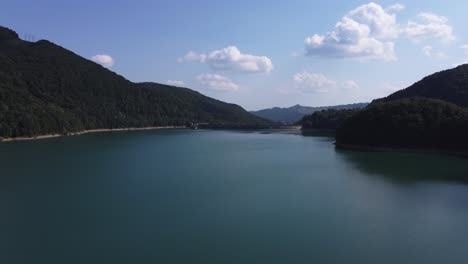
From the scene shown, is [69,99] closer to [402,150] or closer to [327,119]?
[327,119]

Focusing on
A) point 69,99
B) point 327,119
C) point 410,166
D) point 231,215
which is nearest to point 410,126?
point 410,166

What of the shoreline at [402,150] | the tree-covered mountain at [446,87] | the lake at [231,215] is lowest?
the lake at [231,215]

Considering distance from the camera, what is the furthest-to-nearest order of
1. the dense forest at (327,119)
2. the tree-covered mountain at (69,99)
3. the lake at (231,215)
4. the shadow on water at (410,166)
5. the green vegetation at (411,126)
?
the dense forest at (327,119)
the tree-covered mountain at (69,99)
the green vegetation at (411,126)
the shadow on water at (410,166)
the lake at (231,215)

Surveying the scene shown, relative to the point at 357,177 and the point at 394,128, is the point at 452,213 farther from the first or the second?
the point at 394,128

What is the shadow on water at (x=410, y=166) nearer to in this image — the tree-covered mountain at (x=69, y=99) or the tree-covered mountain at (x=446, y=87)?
the tree-covered mountain at (x=446, y=87)

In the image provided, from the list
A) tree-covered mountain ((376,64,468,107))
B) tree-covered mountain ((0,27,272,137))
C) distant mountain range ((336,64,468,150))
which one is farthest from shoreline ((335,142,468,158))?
tree-covered mountain ((0,27,272,137))

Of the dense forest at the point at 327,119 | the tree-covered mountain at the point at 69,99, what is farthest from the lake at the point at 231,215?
the dense forest at the point at 327,119

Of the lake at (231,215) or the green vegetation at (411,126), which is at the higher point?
the green vegetation at (411,126)
